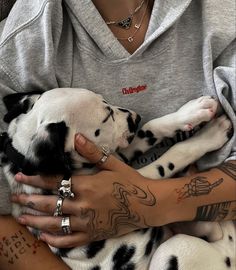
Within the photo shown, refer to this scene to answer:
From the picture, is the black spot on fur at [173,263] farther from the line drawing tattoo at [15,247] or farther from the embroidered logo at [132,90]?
the embroidered logo at [132,90]

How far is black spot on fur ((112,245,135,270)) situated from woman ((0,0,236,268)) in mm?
51

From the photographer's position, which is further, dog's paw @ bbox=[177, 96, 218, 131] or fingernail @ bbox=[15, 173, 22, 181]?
dog's paw @ bbox=[177, 96, 218, 131]

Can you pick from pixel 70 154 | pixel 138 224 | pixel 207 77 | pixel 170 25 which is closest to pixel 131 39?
pixel 170 25

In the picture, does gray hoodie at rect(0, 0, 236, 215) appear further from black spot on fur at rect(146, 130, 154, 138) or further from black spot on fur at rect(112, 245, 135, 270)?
black spot on fur at rect(112, 245, 135, 270)

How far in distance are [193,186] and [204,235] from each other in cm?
15

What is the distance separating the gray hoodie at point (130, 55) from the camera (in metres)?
1.42

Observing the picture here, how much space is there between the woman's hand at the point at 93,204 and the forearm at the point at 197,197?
35 millimetres

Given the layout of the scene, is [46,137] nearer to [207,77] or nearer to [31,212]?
[31,212]

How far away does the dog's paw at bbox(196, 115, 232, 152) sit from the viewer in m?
1.51

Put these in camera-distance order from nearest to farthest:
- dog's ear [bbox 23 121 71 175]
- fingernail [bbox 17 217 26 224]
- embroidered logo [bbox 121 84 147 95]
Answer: dog's ear [bbox 23 121 71 175], fingernail [bbox 17 217 26 224], embroidered logo [bbox 121 84 147 95]

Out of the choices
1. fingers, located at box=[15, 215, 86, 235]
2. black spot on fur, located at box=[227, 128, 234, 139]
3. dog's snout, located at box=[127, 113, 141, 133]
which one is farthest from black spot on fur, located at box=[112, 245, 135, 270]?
black spot on fur, located at box=[227, 128, 234, 139]

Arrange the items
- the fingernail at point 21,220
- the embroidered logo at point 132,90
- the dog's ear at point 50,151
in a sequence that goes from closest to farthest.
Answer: the dog's ear at point 50,151 < the fingernail at point 21,220 < the embroidered logo at point 132,90

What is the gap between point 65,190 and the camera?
4.37 ft

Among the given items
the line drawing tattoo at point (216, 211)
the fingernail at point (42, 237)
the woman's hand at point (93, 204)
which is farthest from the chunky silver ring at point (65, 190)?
the line drawing tattoo at point (216, 211)
